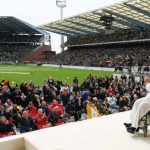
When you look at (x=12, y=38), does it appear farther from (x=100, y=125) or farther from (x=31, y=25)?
(x=100, y=125)

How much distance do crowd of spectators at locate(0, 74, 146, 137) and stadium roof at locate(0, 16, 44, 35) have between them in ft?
215

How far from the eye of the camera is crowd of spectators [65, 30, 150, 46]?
5950 cm

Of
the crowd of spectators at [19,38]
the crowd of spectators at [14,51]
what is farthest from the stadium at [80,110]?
the crowd of spectators at [19,38]

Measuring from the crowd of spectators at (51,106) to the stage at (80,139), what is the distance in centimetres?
302

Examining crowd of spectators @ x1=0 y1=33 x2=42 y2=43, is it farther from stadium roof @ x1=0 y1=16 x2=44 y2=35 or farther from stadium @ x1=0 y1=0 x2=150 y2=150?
stadium @ x1=0 y1=0 x2=150 y2=150

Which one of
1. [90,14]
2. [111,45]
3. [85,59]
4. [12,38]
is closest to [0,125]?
[90,14]

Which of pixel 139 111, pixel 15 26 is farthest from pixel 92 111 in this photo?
pixel 15 26

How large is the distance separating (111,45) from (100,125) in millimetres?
62878

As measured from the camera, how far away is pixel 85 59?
2562 inches

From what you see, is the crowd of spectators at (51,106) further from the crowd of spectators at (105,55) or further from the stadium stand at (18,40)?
the stadium stand at (18,40)

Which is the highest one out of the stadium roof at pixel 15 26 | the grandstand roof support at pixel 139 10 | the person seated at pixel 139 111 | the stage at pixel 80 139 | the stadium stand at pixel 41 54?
the grandstand roof support at pixel 139 10

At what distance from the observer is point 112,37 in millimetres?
68125

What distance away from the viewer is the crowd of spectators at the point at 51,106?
964 cm

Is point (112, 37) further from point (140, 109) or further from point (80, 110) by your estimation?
point (140, 109)
